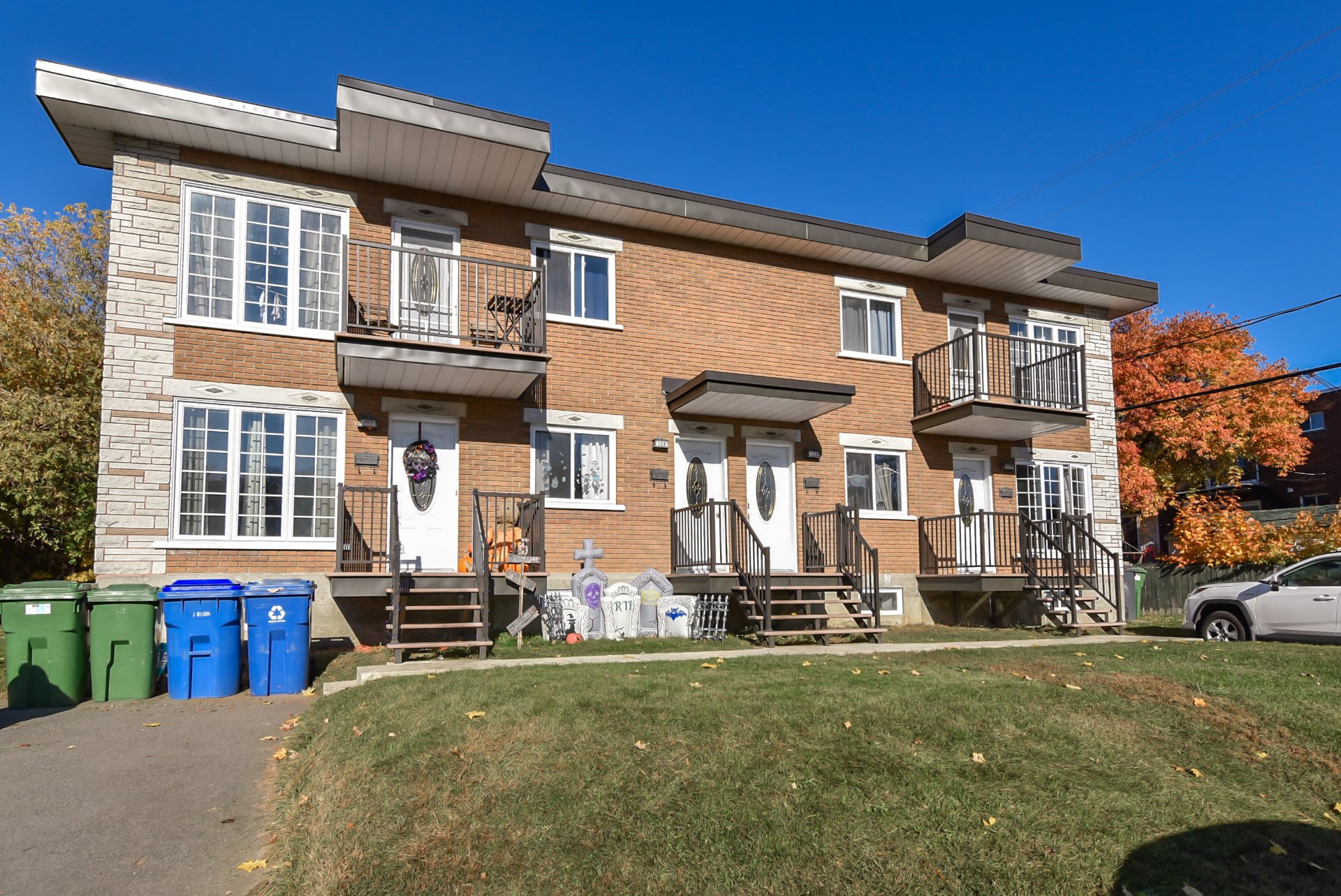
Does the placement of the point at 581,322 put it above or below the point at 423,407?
above

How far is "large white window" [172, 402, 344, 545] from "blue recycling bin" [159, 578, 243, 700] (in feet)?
7.49

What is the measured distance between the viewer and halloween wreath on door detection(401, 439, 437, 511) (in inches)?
495

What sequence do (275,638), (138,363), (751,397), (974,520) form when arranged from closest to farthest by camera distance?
(275,638) → (138,363) → (751,397) → (974,520)

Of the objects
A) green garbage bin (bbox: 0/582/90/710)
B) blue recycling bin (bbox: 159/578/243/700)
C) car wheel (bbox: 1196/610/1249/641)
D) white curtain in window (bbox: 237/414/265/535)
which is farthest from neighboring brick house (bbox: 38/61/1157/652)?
car wheel (bbox: 1196/610/1249/641)

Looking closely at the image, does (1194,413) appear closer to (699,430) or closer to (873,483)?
(873,483)

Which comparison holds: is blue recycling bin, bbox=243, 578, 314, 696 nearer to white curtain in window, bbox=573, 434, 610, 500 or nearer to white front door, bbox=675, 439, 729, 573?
white curtain in window, bbox=573, 434, 610, 500

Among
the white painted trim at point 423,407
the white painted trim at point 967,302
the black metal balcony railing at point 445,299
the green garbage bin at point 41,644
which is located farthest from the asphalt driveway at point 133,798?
the white painted trim at point 967,302

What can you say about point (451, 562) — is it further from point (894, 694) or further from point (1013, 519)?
point (1013, 519)

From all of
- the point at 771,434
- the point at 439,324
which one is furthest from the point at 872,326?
the point at 439,324

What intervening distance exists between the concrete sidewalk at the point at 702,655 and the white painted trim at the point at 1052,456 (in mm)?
4726

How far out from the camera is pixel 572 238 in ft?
46.2

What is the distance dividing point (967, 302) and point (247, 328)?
12368mm

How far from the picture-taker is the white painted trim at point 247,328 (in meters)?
11.6

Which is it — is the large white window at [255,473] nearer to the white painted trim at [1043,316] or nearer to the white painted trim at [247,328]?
the white painted trim at [247,328]
